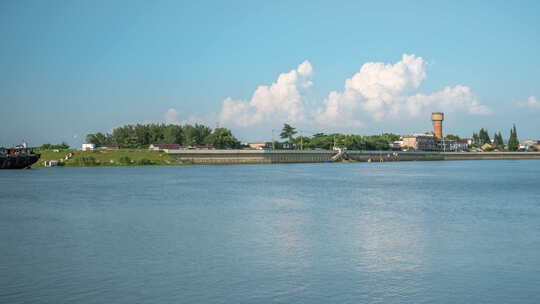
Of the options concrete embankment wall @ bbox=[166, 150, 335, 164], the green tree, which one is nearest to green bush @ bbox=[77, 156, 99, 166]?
concrete embankment wall @ bbox=[166, 150, 335, 164]

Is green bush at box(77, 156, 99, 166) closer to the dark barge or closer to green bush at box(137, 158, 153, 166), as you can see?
green bush at box(137, 158, 153, 166)

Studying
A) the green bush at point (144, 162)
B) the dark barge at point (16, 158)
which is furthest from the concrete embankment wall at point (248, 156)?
the dark barge at point (16, 158)

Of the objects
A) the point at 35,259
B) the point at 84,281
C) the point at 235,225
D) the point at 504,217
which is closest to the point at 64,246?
the point at 35,259

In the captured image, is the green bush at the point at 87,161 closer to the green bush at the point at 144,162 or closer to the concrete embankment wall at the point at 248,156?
the green bush at the point at 144,162

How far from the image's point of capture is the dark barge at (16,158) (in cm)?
11150

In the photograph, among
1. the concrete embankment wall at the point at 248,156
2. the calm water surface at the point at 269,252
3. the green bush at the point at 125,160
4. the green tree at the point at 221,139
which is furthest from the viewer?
the green tree at the point at 221,139

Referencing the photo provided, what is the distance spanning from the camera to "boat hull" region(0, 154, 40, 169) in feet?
365

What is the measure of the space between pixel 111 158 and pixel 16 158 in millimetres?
26110

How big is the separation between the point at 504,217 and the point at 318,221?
13.2 meters

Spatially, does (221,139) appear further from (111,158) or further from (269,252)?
(269,252)

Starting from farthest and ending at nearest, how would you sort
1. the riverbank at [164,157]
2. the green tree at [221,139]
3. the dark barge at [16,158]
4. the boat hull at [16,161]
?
1. the green tree at [221,139]
2. the riverbank at [164,157]
3. the dark barge at [16,158]
4. the boat hull at [16,161]

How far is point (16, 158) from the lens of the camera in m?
112

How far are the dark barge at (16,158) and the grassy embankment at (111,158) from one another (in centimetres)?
848

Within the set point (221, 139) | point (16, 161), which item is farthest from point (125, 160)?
point (221, 139)
